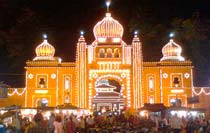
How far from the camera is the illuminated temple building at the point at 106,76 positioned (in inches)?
2205

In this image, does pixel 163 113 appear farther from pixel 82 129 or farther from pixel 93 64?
pixel 93 64

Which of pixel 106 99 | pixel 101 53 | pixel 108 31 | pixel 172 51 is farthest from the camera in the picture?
pixel 106 99

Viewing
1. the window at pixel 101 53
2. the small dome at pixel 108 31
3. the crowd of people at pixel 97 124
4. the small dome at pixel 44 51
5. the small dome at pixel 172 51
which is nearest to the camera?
the crowd of people at pixel 97 124

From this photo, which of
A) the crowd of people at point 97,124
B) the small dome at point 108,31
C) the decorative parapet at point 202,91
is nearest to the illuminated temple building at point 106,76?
the small dome at point 108,31

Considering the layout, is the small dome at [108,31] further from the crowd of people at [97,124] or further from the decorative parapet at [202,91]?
the crowd of people at [97,124]

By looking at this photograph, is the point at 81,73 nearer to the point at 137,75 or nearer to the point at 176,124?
the point at 137,75

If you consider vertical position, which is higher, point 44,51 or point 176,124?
point 44,51

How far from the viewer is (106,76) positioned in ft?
185

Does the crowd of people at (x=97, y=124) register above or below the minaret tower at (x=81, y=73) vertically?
below

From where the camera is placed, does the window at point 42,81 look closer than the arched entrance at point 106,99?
Yes

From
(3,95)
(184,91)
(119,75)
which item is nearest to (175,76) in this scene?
(184,91)

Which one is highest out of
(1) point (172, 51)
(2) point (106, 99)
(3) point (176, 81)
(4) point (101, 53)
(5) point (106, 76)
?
(1) point (172, 51)

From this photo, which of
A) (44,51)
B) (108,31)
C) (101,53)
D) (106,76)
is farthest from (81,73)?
(108,31)

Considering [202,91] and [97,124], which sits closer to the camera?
[97,124]
